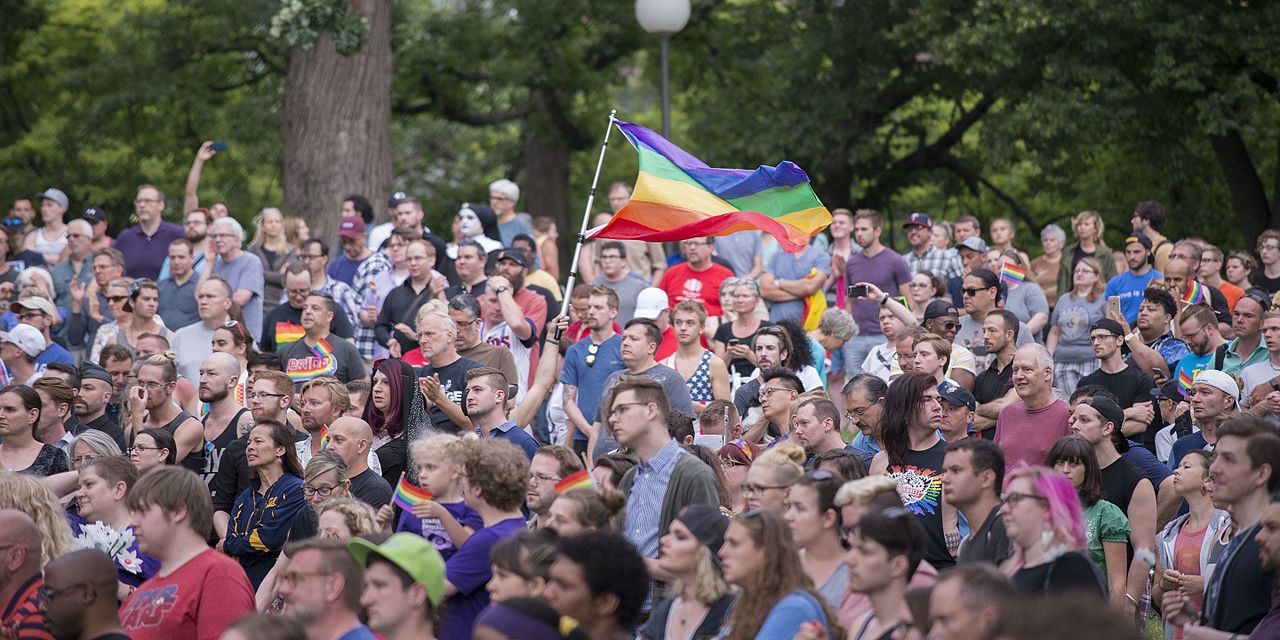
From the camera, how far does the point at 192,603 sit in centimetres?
654

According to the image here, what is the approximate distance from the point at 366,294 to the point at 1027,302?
6.07 meters

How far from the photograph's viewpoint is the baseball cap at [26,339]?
39.7 feet

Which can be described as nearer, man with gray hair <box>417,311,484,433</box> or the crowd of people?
the crowd of people

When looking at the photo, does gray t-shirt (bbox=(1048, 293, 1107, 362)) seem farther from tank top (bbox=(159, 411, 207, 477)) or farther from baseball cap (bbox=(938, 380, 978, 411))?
tank top (bbox=(159, 411, 207, 477))

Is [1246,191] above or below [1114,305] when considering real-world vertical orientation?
below

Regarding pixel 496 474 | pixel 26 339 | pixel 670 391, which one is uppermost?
pixel 496 474

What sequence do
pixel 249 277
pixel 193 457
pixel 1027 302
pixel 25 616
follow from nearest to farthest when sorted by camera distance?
pixel 25 616 → pixel 193 457 → pixel 249 277 → pixel 1027 302

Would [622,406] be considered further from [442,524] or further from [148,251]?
[148,251]

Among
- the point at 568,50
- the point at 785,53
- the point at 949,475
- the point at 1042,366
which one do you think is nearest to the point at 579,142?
the point at 568,50

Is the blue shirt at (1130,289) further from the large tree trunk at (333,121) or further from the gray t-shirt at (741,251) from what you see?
the large tree trunk at (333,121)

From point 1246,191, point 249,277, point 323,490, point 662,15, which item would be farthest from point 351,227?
point 1246,191

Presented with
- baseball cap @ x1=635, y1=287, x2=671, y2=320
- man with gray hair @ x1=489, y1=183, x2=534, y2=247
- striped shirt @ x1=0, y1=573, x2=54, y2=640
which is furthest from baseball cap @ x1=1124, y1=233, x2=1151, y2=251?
striped shirt @ x1=0, y1=573, x2=54, y2=640

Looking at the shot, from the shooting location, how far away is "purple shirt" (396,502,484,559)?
7.46m

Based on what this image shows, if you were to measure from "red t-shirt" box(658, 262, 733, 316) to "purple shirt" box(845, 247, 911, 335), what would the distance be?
128cm
